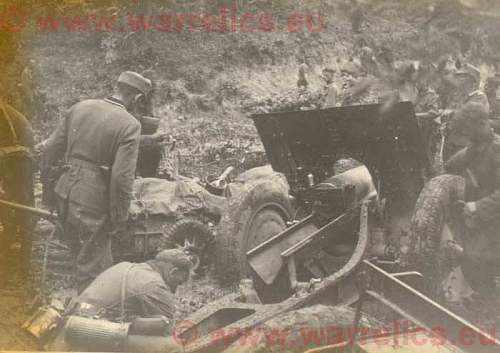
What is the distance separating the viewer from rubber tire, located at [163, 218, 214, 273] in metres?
4.54

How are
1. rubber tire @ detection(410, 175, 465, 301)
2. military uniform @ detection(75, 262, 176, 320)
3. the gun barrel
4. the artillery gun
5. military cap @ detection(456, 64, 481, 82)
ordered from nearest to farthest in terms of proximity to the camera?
1. the artillery gun
2. military uniform @ detection(75, 262, 176, 320)
3. rubber tire @ detection(410, 175, 465, 301)
4. the gun barrel
5. military cap @ detection(456, 64, 481, 82)

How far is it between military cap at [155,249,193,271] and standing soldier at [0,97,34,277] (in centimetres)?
96

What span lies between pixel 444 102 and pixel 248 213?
163 cm

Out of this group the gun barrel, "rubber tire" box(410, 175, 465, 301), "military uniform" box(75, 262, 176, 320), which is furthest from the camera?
the gun barrel

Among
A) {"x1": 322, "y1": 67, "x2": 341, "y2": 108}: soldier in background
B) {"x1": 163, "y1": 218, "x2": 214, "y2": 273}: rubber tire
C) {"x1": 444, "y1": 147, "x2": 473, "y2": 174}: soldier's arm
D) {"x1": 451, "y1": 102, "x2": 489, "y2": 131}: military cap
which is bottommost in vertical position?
{"x1": 163, "y1": 218, "x2": 214, "y2": 273}: rubber tire

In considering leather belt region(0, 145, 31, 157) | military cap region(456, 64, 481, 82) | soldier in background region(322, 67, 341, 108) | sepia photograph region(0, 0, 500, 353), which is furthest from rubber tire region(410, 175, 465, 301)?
leather belt region(0, 145, 31, 157)

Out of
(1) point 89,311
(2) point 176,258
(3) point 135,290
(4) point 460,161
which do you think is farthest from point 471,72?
(1) point 89,311

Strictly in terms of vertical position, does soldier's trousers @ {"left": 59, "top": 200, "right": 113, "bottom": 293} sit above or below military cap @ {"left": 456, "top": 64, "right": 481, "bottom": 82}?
below

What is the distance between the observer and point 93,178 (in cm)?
440

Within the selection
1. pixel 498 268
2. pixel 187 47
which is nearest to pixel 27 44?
pixel 187 47

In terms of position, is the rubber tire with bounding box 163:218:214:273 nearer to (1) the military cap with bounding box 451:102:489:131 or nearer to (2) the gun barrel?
(2) the gun barrel

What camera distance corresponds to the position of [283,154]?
15.7ft

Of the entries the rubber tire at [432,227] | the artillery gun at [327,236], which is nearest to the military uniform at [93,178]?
the artillery gun at [327,236]

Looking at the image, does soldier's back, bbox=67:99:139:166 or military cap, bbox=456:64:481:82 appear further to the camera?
military cap, bbox=456:64:481:82
